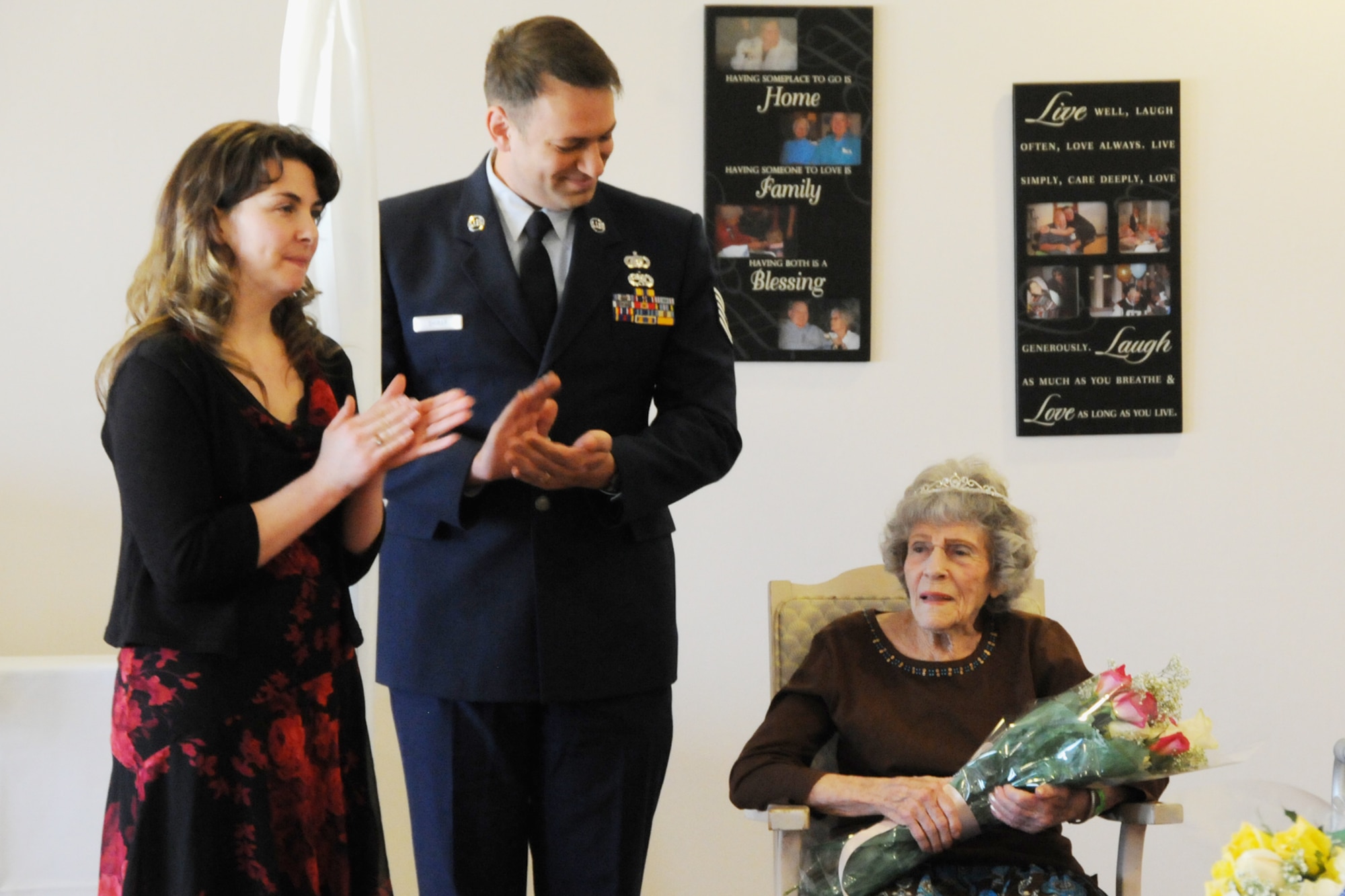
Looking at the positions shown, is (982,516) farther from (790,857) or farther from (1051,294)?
(1051,294)

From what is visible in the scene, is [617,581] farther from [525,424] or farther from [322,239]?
[322,239]

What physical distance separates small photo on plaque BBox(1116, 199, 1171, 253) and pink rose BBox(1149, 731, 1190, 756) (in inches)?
65.6

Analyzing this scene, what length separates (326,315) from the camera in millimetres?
1837

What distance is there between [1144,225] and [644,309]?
5.86 feet

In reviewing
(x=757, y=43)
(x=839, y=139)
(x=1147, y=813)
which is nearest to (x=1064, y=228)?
(x=839, y=139)

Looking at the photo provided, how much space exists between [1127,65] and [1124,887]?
1.96m

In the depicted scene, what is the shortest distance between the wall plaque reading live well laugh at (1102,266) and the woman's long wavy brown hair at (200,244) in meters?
2.09

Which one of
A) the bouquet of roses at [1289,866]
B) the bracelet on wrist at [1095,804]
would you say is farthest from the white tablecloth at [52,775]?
the bouquet of roses at [1289,866]

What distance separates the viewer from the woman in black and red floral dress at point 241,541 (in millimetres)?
1342

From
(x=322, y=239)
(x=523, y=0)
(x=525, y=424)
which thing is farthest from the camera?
(x=523, y=0)

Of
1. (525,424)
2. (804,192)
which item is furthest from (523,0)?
(525,424)

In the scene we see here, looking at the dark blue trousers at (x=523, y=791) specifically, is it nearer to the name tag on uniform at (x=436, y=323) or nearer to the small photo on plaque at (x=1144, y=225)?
the name tag on uniform at (x=436, y=323)

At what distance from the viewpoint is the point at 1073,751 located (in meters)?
1.81

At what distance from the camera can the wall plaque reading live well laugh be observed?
10.1 ft
